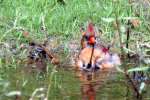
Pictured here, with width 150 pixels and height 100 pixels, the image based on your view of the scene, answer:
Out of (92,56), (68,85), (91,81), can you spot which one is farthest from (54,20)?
(68,85)

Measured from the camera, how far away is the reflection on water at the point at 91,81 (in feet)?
22.5

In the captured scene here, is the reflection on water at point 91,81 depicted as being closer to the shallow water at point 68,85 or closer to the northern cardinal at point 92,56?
the shallow water at point 68,85

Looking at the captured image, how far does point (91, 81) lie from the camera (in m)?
7.77

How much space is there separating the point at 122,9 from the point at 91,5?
517 mm

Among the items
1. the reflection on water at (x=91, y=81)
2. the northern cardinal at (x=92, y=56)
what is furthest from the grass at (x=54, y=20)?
the reflection on water at (x=91, y=81)

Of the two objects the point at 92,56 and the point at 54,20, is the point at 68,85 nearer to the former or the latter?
the point at 92,56

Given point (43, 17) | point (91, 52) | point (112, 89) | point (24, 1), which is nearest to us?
point (112, 89)

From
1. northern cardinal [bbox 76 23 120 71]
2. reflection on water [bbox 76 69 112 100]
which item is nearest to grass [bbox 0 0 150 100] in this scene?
northern cardinal [bbox 76 23 120 71]

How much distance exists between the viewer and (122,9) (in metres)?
11.3

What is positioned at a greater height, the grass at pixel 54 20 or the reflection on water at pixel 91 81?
the grass at pixel 54 20

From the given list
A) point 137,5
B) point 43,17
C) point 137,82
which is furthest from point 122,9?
point 137,82

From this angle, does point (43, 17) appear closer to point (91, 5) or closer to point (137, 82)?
point (91, 5)

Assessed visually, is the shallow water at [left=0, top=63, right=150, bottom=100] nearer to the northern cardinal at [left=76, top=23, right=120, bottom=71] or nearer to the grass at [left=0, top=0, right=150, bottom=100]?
the northern cardinal at [left=76, top=23, right=120, bottom=71]

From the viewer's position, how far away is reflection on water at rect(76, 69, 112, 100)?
6.85m
